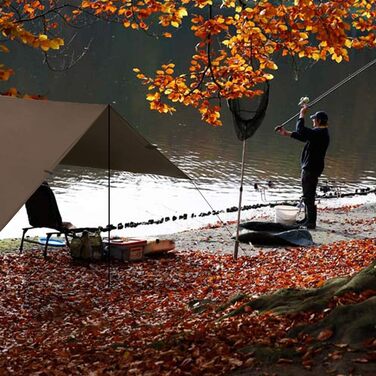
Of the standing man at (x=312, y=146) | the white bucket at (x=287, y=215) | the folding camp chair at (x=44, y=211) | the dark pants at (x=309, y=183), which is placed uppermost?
the standing man at (x=312, y=146)

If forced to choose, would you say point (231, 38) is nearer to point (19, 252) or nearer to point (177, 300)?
point (177, 300)

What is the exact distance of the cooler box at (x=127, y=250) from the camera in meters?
8.78

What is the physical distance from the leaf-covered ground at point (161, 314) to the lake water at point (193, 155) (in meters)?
1.66

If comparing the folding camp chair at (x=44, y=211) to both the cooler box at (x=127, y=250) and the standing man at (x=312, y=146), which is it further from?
the standing man at (x=312, y=146)

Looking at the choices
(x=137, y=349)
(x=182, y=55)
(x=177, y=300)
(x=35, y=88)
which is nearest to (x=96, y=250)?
(x=177, y=300)

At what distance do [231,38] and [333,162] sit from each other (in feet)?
59.4

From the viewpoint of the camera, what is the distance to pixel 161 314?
20.5 ft

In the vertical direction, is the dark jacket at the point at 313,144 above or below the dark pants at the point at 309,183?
above

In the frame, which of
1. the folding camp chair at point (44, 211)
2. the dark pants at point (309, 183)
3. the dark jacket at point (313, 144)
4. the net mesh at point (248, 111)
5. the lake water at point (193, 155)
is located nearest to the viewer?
the folding camp chair at point (44, 211)

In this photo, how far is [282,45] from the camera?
7.97 meters

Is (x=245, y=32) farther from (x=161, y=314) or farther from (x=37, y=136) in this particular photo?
(x=161, y=314)

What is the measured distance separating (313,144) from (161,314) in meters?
5.29

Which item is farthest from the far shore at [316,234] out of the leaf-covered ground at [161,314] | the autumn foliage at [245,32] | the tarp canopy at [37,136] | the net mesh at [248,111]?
the tarp canopy at [37,136]

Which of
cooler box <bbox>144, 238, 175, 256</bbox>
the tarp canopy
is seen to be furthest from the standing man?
the tarp canopy
